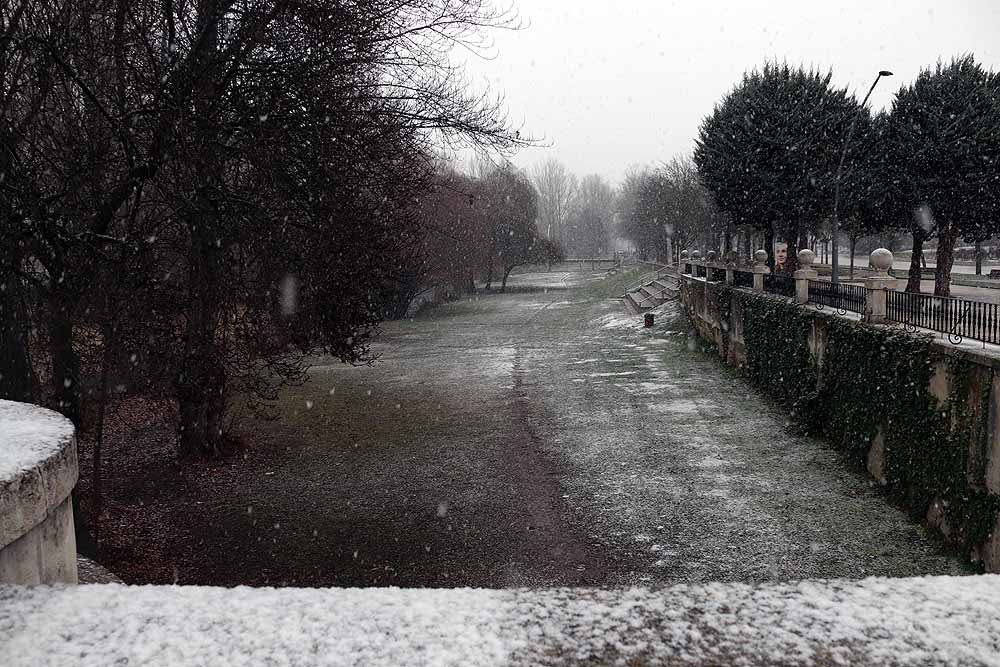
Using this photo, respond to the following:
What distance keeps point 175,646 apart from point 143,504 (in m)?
9.00

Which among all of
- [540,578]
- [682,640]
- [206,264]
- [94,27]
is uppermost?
[94,27]

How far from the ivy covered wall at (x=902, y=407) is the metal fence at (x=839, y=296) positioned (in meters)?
0.41

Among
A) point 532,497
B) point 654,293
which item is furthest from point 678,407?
point 654,293

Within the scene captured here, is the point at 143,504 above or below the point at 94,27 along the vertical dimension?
below

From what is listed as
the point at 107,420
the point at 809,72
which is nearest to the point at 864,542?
the point at 107,420

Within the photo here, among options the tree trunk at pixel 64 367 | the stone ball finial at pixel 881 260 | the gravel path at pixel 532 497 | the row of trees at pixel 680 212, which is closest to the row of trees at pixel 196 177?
the tree trunk at pixel 64 367

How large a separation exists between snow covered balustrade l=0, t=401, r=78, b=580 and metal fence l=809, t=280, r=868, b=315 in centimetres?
1208

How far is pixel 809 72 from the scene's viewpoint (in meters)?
30.2

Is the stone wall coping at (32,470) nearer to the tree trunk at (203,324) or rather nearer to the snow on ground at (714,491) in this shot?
the tree trunk at (203,324)

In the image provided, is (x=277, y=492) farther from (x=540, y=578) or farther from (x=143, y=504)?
(x=540, y=578)

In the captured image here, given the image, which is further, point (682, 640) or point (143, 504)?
point (143, 504)

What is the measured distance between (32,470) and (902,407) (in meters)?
10.6

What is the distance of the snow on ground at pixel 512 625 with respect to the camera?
2840mm

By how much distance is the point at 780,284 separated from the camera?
62.1ft
